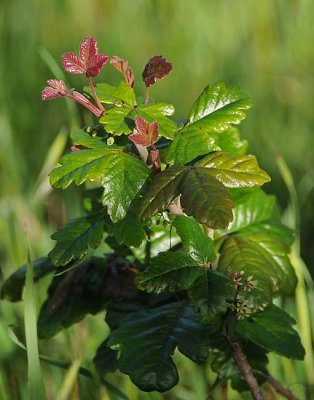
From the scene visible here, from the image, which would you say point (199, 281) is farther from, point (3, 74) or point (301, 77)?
point (3, 74)

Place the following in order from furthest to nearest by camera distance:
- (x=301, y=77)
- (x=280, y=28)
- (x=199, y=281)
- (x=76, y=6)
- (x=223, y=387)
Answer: (x=76, y=6) → (x=280, y=28) → (x=301, y=77) → (x=223, y=387) → (x=199, y=281)

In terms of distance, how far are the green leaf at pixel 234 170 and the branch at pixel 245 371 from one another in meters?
0.24

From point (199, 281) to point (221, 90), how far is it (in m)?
0.23

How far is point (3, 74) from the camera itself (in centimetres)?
271

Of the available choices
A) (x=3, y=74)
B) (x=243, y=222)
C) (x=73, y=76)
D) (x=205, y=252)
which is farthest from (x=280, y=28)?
(x=205, y=252)

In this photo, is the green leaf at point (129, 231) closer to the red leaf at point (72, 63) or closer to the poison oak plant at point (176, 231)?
the poison oak plant at point (176, 231)

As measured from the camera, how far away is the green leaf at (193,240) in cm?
93

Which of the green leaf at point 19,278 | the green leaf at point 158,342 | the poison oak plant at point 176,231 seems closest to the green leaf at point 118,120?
the poison oak plant at point 176,231

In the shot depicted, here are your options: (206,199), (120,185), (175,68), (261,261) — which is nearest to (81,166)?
(120,185)

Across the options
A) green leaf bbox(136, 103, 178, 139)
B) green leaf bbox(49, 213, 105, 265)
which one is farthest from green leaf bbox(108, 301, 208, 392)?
green leaf bbox(136, 103, 178, 139)

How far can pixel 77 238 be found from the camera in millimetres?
936

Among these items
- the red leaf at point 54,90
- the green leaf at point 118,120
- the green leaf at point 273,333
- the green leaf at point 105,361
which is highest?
the red leaf at point 54,90

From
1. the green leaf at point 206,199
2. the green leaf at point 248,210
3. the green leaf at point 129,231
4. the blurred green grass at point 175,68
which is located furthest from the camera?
the blurred green grass at point 175,68

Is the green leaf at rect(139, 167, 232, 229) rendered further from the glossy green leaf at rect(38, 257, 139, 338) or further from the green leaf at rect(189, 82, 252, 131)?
the glossy green leaf at rect(38, 257, 139, 338)
